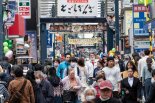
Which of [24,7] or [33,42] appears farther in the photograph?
[33,42]

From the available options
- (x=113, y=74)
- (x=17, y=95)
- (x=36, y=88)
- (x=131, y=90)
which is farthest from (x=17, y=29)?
(x=17, y=95)

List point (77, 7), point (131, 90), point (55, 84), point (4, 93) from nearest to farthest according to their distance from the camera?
point (4, 93)
point (131, 90)
point (55, 84)
point (77, 7)

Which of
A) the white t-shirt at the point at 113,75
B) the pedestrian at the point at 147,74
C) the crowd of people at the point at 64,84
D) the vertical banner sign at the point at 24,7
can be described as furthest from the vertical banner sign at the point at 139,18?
the white t-shirt at the point at 113,75

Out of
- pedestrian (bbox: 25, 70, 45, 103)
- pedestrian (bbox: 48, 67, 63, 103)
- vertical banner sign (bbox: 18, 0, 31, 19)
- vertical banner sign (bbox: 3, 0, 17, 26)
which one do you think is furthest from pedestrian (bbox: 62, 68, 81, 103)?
vertical banner sign (bbox: 18, 0, 31, 19)

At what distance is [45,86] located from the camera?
17141mm

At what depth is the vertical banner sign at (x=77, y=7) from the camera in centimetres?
3888

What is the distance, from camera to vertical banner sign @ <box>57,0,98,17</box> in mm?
38875

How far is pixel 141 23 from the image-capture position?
43.8 m

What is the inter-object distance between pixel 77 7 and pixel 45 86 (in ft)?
72.9

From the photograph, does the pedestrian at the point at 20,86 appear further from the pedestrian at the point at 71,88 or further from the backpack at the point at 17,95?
the pedestrian at the point at 71,88

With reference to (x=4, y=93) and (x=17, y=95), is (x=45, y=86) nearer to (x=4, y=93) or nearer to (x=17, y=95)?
(x=17, y=95)

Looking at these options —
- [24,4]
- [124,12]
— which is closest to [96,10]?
[24,4]

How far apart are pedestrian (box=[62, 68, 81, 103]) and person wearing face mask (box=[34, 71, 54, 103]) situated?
1.03 m

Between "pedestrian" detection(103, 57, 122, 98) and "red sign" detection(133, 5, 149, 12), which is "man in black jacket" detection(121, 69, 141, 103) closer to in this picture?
"pedestrian" detection(103, 57, 122, 98)
